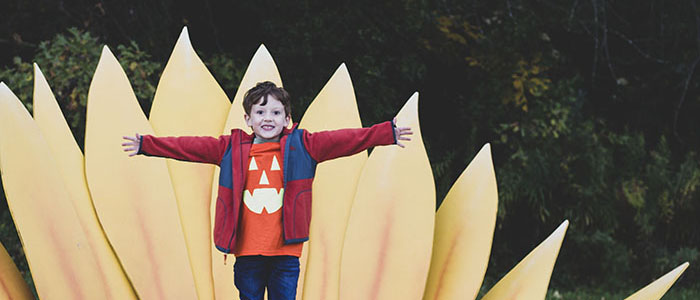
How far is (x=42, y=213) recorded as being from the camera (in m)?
2.42

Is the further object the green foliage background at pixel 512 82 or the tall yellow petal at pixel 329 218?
the green foliage background at pixel 512 82

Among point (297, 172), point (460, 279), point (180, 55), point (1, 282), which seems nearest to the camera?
point (297, 172)

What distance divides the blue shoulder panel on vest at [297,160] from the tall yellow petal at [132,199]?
2.42ft

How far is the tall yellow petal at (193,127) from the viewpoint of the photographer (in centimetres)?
271

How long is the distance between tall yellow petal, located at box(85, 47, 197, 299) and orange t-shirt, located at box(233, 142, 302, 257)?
620 millimetres

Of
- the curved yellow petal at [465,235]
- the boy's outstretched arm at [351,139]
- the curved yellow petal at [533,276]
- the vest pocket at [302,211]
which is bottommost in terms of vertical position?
the curved yellow petal at [533,276]

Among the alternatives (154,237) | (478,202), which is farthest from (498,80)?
(154,237)

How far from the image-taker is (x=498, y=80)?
5277mm

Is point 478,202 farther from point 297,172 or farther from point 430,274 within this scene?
point 297,172

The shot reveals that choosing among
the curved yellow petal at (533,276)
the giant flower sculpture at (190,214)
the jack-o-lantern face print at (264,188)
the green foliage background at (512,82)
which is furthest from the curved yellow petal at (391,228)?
Result: the green foliage background at (512,82)

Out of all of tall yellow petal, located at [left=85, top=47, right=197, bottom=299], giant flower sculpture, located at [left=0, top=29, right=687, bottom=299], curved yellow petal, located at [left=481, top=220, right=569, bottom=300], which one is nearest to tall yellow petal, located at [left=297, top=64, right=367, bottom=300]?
giant flower sculpture, located at [left=0, top=29, right=687, bottom=299]

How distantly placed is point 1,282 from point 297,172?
0.94 m

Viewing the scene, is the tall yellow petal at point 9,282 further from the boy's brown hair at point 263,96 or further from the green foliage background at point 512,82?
the green foliage background at point 512,82

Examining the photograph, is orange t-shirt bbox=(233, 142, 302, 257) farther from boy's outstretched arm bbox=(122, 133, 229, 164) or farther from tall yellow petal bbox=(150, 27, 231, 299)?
tall yellow petal bbox=(150, 27, 231, 299)
